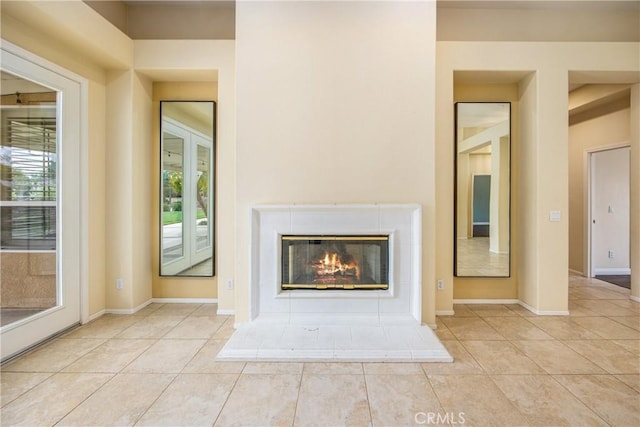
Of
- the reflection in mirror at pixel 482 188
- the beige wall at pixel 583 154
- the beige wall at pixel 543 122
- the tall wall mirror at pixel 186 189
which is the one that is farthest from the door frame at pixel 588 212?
the tall wall mirror at pixel 186 189

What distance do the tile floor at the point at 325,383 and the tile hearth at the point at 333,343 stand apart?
0.27 feet

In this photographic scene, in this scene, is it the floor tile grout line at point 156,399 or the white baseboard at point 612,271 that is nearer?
the floor tile grout line at point 156,399

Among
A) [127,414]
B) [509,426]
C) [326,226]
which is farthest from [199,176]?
[509,426]

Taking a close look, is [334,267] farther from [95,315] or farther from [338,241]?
[95,315]

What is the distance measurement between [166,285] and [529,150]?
4455mm

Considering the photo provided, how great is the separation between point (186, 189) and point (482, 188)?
137 inches

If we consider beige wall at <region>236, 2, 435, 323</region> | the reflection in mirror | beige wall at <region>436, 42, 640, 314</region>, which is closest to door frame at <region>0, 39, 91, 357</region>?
beige wall at <region>236, 2, 435, 323</region>

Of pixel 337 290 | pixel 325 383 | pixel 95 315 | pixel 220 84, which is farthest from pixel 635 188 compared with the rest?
pixel 95 315

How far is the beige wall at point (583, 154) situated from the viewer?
4422 millimetres

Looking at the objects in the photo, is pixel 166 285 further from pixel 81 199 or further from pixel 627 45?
pixel 627 45

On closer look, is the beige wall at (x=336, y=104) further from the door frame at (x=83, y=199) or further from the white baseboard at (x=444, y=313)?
the door frame at (x=83, y=199)

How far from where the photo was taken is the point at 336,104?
2857 millimetres

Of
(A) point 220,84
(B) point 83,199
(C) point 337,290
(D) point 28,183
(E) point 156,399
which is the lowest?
(E) point 156,399

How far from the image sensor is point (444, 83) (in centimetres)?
317
